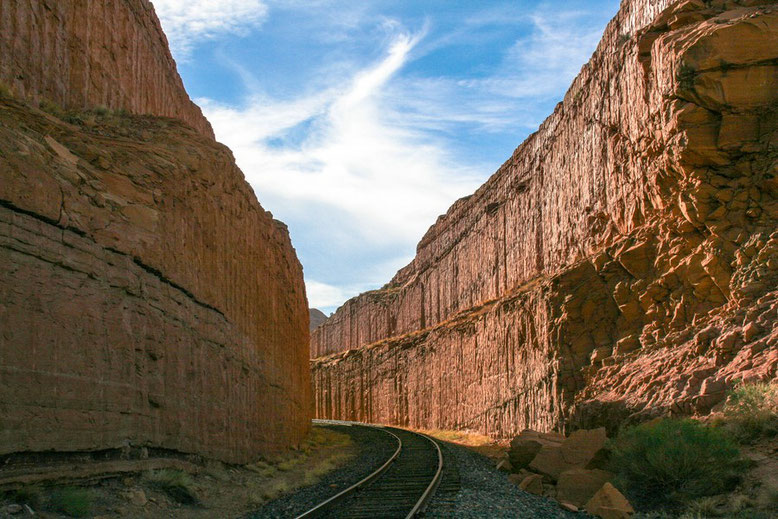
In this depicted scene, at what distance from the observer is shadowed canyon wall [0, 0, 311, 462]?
33.3 ft

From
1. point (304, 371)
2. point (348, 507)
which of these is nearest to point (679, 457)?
point (348, 507)

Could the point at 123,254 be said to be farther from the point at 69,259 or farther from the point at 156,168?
the point at 156,168

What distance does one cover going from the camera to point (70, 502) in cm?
961

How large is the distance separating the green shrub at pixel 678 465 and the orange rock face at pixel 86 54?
47.4 feet

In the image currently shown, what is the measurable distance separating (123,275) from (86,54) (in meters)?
8.27

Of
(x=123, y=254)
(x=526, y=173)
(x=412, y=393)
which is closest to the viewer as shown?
(x=123, y=254)

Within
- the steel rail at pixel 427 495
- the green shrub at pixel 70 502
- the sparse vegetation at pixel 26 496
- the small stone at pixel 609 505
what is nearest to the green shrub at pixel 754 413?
the small stone at pixel 609 505

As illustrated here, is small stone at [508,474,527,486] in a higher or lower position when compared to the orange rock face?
lower

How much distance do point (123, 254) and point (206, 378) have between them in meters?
4.31

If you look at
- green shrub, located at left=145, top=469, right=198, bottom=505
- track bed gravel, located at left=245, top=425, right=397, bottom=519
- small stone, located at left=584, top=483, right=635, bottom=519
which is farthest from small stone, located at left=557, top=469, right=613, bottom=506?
green shrub, located at left=145, top=469, right=198, bottom=505

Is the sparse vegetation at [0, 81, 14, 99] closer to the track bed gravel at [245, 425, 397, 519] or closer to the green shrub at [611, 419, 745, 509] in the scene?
the track bed gravel at [245, 425, 397, 519]

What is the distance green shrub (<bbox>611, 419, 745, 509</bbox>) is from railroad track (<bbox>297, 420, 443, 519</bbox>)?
12.3ft

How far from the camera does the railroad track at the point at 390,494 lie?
430 inches

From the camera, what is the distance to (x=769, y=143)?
17547 millimetres
